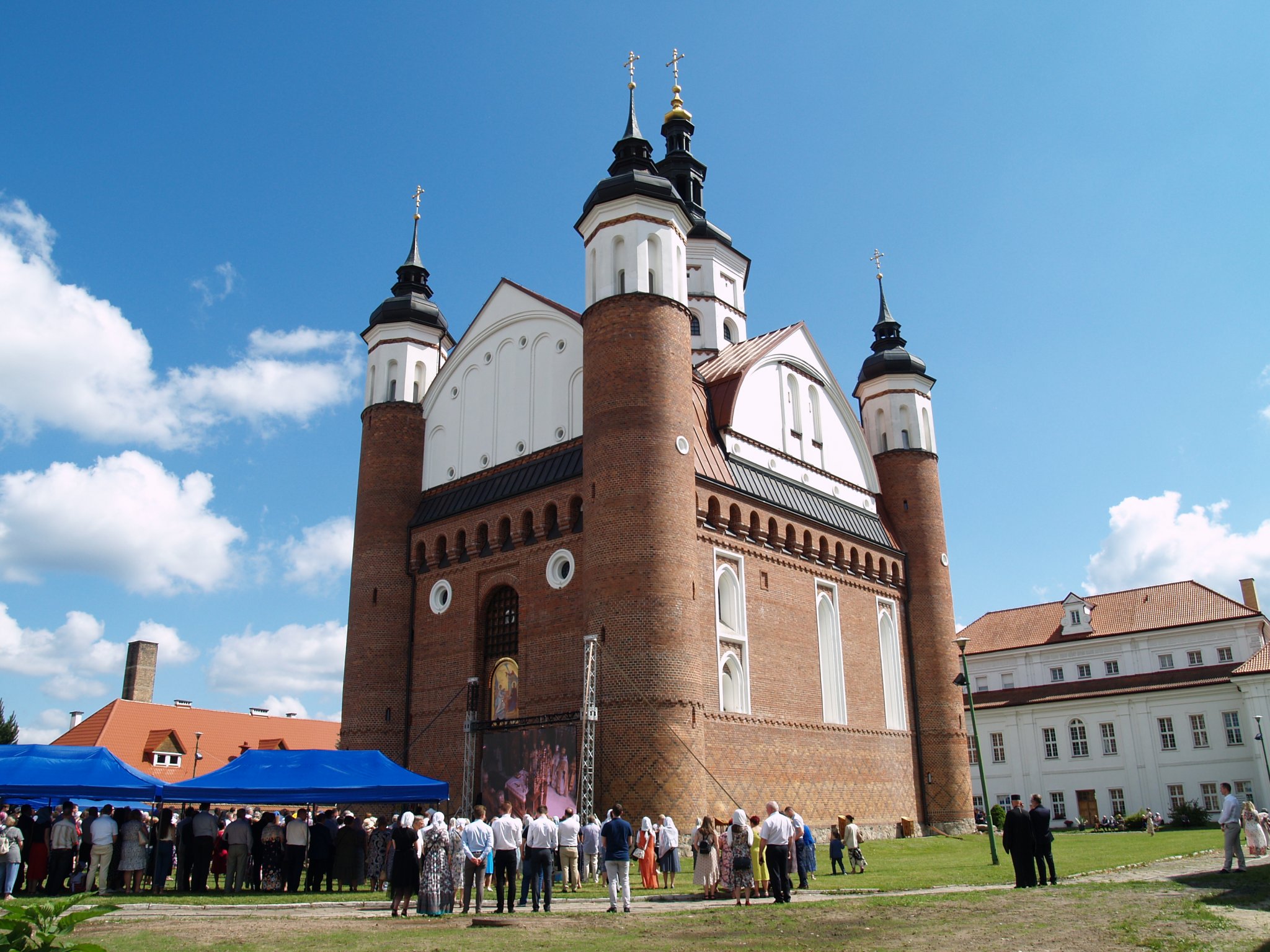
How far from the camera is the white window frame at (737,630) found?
87.4 feet

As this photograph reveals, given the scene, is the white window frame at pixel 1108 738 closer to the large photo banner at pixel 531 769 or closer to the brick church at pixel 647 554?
the brick church at pixel 647 554

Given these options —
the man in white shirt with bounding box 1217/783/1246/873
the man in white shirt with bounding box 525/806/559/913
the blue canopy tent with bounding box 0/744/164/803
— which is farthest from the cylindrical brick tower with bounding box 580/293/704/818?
the man in white shirt with bounding box 1217/783/1246/873

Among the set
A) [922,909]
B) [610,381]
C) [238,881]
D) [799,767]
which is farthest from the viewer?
[799,767]

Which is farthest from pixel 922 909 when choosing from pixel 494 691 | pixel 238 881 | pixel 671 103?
pixel 671 103

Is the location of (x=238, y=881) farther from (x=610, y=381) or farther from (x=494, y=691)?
(x=610, y=381)

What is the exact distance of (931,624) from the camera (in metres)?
35.2

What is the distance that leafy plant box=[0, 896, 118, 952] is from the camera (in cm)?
397

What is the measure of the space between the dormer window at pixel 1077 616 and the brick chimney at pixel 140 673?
48307 mm

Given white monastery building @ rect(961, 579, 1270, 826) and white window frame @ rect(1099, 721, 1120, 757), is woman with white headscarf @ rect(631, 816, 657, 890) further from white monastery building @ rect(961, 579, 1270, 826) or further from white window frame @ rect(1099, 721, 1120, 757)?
white window frame @ rect(1099, 721, 1120, 757)

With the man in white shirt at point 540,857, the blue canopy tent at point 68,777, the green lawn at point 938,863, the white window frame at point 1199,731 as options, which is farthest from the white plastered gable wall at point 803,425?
the white window frame at point 1199,731

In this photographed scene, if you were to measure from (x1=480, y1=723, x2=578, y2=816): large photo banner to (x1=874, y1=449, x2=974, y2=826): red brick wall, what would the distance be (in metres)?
15.1

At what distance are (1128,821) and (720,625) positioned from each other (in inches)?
946

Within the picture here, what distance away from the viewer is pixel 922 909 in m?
13.5

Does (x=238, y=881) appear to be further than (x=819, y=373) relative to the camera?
No
